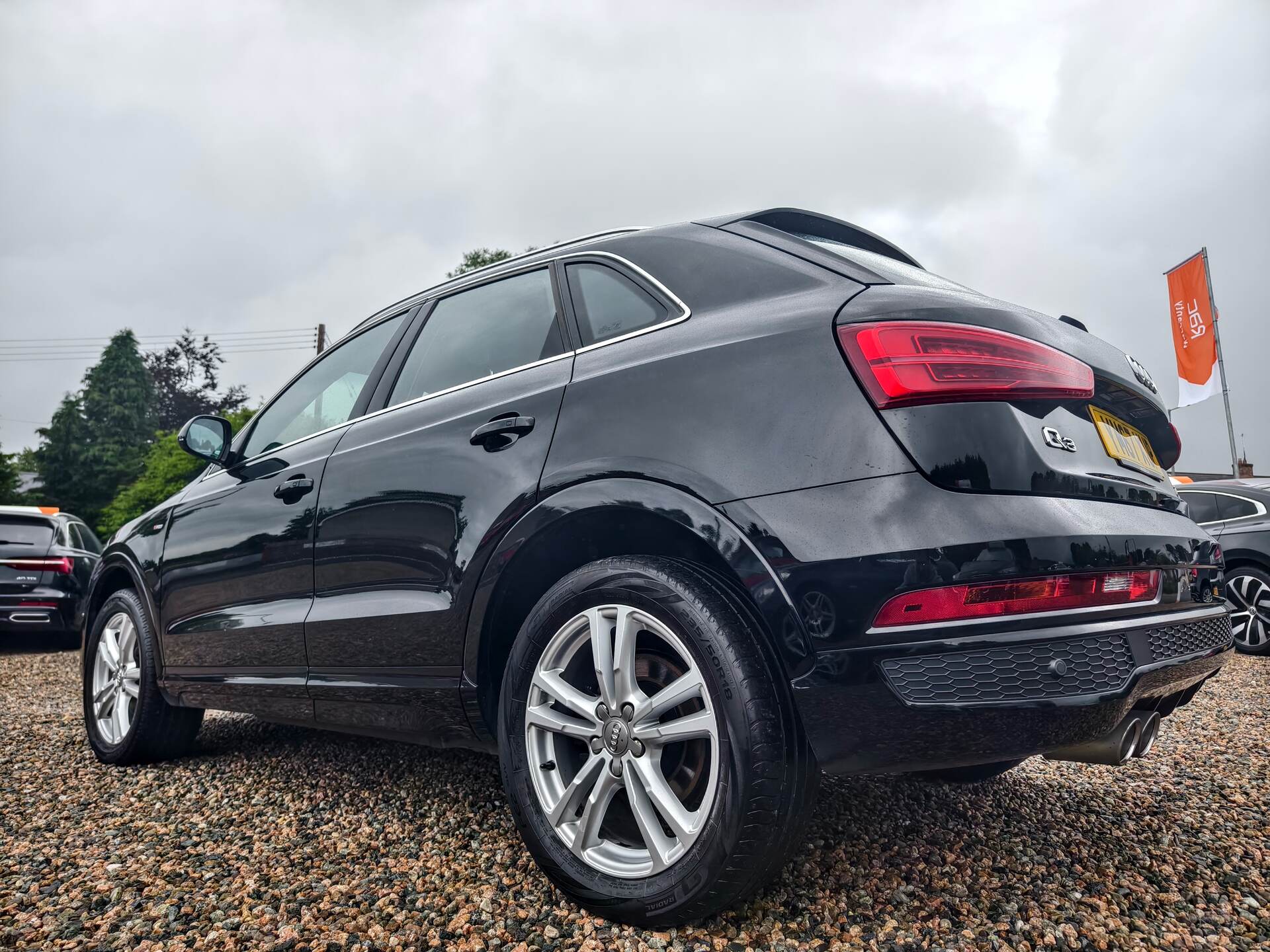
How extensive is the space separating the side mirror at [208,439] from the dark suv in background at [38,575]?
6811mm

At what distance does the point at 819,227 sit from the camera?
2475 mm

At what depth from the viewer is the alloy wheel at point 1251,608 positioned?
6984 mm

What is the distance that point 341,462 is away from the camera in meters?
2.81

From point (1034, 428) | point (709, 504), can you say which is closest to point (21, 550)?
point (709, 504)

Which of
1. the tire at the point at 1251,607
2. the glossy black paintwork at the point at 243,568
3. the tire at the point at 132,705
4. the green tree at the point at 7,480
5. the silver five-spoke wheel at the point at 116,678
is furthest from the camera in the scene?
the green tree at the point at 7,480

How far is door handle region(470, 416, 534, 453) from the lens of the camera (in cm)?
223

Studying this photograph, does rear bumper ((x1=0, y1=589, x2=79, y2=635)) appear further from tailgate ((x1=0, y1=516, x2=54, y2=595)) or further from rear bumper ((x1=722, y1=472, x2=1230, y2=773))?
rear bumper ((x1=722, y1=472, x2=1230, y2=773))

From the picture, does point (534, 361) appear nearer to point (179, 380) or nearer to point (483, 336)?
point (483, 336)

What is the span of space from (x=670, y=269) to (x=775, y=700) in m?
1.11

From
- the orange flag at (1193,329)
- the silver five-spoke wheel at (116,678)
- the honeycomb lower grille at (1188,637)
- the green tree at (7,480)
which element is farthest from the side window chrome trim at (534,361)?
the green tree at (7,480)

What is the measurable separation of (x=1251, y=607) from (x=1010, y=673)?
7026 mm

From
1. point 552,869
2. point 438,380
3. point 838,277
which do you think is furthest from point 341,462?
point 838,277

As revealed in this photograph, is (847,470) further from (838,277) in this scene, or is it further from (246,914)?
(246,914)

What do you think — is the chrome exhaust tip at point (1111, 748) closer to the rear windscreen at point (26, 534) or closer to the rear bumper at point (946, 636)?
the rear bumper at point (946, 636)
